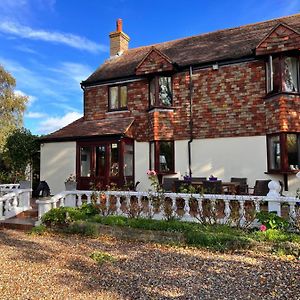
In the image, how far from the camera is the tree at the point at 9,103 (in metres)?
31.2

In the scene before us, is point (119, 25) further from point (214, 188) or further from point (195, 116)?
point (214, 188)

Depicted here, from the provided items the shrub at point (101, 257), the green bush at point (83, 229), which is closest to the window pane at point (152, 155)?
the green bush at point (83, 229)

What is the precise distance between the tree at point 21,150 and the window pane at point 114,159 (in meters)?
4.99

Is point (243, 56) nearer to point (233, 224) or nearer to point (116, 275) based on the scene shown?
point (233, 224)

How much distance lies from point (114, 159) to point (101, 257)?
349 inches

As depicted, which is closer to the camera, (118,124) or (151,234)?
(151,234)

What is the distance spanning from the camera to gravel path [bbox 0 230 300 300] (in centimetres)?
475

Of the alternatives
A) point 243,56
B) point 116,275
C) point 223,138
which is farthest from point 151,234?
point 243,56

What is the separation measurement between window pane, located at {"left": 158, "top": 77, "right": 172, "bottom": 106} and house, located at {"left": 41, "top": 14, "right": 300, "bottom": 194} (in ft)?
0.16

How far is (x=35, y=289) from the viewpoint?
4.88 metres

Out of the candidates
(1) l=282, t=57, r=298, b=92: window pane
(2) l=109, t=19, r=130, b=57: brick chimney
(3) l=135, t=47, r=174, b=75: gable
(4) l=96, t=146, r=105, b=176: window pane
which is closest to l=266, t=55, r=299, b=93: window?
(1) l=282, t=57, r=298, b=92: window pane

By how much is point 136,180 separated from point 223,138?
4742 mm

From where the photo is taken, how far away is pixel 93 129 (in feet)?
52.8

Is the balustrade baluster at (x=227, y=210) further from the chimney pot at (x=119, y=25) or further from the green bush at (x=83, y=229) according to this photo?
the chimney pot at (x=119, y=25)
